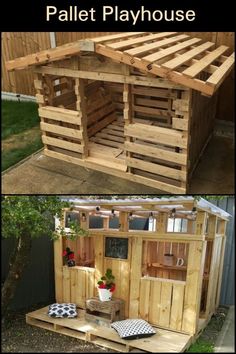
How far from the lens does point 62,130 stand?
3.90 m

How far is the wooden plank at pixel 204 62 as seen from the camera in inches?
108

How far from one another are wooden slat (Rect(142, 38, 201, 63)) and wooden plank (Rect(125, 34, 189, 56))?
0.07 meters

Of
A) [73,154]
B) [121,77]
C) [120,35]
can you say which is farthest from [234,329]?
[120,35]

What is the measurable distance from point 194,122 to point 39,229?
1.74 m

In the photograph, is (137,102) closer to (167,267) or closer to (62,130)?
(62,130)

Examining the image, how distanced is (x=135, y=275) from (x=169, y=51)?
2178 millimetres

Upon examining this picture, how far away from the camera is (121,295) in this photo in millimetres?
3820

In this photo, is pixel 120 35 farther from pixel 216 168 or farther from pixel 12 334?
pixel 12 334

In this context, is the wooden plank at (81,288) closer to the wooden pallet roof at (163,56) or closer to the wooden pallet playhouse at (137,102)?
the wooden pallet playhouse at (137,102)

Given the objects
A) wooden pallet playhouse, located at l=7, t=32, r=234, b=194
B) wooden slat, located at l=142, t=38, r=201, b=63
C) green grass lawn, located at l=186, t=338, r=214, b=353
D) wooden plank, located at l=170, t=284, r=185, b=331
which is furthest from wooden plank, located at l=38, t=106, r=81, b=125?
green grass lawn, located at l=186, t=338, r=214, b=353

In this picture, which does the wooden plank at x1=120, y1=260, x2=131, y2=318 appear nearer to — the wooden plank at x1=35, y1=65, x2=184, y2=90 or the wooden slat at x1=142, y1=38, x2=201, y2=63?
the wooden plank at x1=35, y1=65, x2=184, y2=90

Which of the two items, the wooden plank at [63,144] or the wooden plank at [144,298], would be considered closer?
the wooden plank at [144,298]

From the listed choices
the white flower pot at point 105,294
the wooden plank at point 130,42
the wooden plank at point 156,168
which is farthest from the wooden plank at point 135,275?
the wooden plank at point 130,42

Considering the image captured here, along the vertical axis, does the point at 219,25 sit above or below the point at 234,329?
above
